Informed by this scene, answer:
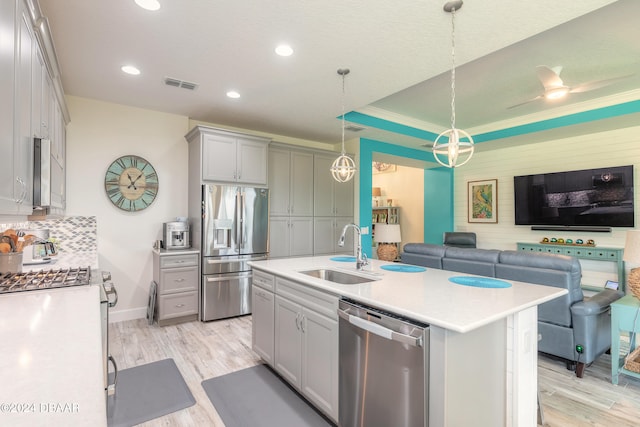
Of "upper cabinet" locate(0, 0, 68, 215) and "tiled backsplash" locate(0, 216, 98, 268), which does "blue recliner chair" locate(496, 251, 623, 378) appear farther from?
"tiled backsplash" locate(0, 216, 98, 268)

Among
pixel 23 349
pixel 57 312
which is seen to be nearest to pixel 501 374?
pixel 23 349

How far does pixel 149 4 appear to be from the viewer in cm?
213

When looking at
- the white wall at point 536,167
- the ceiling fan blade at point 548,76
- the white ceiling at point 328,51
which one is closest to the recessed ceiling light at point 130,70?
the white ceiling at point 328,51

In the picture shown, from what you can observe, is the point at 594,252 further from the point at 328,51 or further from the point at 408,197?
the point at 328,51

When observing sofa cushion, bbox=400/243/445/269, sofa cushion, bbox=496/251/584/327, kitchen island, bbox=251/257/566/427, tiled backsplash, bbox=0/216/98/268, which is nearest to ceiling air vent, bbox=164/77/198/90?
tiled backsplash, bbox=0/216/98/268

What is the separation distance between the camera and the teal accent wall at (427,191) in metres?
5.42

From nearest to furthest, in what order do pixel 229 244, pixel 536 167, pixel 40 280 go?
pixel 40 280, pixel 229 244, pixel 536 167

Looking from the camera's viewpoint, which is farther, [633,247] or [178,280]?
[178,280]

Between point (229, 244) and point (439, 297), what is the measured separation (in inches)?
122

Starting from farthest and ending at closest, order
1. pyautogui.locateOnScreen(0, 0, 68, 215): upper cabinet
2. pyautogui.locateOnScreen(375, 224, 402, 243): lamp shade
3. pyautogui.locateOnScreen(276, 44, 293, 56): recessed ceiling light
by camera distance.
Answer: pyautogui.locateOnScreen(375, 224, 402, 243): lamp shade < pyautogui.locateOnScreen(276, 44, 293, 56): recessed ceiling light < pyautogui.locateOnScreen(0, 0, 68, 215): upper cabinet

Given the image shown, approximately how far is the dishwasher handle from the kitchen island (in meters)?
0.08

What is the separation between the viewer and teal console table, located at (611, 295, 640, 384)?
243 cm

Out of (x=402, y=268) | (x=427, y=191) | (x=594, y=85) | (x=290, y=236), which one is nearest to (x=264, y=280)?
(x=402, y=268)

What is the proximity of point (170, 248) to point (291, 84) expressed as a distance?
8.41 feet
